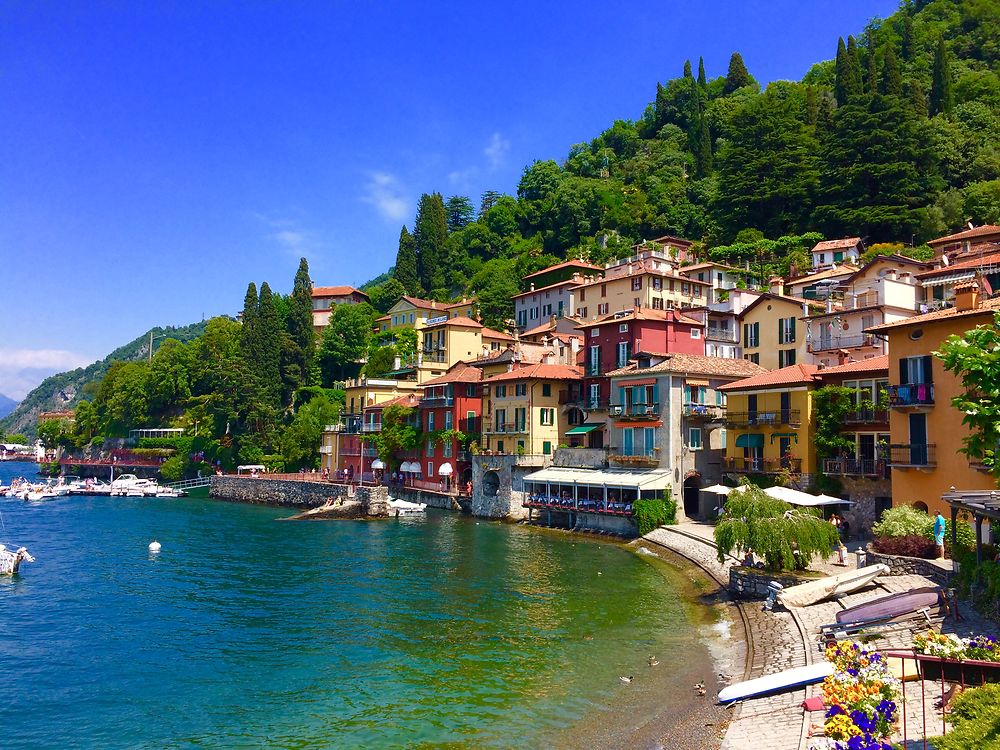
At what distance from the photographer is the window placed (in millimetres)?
46469

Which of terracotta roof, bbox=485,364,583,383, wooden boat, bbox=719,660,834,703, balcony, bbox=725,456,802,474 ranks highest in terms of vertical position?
terracotta roof, bbox=485,364,583,383

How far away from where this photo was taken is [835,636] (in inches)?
785

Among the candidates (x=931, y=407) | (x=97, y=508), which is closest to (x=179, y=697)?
(x=931, y=407)

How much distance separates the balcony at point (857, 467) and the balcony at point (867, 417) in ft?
6.20

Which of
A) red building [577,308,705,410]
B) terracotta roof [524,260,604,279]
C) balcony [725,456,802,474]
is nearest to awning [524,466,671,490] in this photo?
balcony [725,456,802,474]

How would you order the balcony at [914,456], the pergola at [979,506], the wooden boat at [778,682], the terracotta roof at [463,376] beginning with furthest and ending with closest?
the terracotta roof at [463,376] → the balcony at [914,456] → the pergola at [979,506] → the wooden boat at [778,682]

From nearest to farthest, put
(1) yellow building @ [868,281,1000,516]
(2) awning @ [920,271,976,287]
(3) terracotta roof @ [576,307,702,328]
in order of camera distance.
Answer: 1. (1) yellow building @ [868,281,1000,516]
2. (2) awning @ [920,271,976,287]
3. (3) terracotta roof @ [576,307,702,328]

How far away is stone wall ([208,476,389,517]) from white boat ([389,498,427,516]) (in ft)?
2.05

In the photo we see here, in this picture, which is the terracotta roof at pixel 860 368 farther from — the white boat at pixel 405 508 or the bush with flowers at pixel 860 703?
the white boat at pixel 405 508

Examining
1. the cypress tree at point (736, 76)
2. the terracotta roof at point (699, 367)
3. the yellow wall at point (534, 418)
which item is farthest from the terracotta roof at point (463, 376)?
the cypress tree at point (736, 76)

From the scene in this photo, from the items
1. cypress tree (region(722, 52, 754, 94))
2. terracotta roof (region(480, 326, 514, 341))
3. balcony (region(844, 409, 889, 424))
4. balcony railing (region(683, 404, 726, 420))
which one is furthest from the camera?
cypress tree (region(722, 52, 754, 94))

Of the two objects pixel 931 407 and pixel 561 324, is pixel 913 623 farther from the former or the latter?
pixel 561 324

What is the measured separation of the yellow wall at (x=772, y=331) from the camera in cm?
4953

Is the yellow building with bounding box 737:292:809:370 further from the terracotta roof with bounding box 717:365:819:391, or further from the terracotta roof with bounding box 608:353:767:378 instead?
the terracotta roof with bounding box 717:365:819:391
